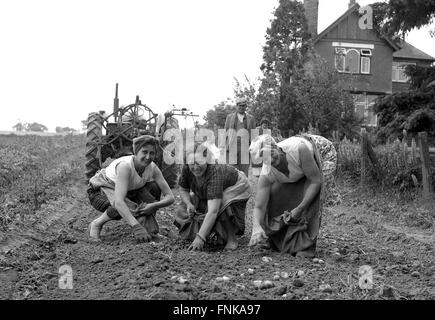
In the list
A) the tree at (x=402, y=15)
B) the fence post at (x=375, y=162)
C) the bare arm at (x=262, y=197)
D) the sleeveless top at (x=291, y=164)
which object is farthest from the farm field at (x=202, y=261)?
the tree at (x=402, y=15)

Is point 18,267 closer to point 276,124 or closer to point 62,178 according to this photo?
point 62,178

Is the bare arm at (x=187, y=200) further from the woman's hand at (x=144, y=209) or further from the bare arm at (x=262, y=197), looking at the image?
the bare arm at (x=262, y=197)

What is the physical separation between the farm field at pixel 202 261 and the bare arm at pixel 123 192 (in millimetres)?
293

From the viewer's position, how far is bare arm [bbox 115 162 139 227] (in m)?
5.51

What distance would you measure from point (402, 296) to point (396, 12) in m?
8.00

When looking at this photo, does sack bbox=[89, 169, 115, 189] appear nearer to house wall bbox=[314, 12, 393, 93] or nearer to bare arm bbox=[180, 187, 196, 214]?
bare arm bbox=[180, 187, 196, 214]

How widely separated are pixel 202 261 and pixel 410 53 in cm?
3217

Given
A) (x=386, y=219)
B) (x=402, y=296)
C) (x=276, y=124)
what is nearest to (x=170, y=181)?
(x=386, y=219)

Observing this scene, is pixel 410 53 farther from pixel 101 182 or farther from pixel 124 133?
pixel 101 182

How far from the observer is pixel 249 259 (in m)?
5.01

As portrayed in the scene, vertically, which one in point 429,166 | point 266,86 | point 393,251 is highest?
point 266,86

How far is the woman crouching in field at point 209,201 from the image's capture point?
209 inches

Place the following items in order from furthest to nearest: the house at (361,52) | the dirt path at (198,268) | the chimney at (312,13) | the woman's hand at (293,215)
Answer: the house at (361,52) < the chimney at (312,13) < the woman's hand at (293,215) < the dirt path at (198,268)
